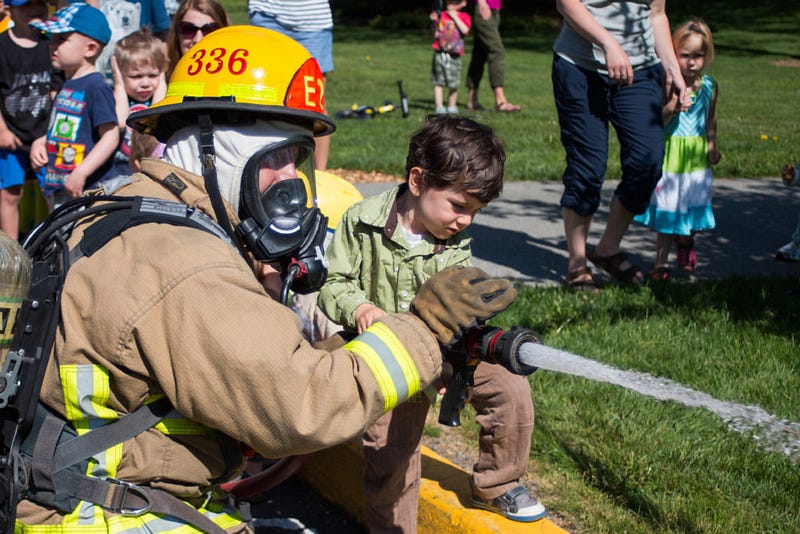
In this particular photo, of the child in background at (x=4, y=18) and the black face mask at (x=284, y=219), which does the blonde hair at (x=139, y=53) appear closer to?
the child in background at (x=4, y=18)

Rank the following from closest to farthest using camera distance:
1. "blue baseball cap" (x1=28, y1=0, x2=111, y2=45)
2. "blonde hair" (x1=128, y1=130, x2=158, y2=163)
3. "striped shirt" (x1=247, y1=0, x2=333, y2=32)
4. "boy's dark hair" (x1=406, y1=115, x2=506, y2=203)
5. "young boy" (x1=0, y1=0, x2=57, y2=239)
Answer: "boy's dark hair" (x1=406, y1=115, x2=506, y2=203) < "blonde hair" (x1=128, y1=130, x2=158, y2=163) < "blue baseball cap" (x1=28, y1=0, x2=111, y2=45) < "young boy" (x1=0, y1=0, x2=57, y2=239) < "striped shirt" (x1=247, y1=0, x2=333, y2=32)

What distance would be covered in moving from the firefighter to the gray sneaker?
119 centimetres

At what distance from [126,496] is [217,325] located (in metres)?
0.52

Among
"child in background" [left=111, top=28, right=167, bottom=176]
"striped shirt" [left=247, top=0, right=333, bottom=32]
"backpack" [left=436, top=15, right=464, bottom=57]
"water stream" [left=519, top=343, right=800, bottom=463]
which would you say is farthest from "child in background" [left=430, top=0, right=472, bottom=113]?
"water stream" [left=519, top=343, right=800, bottom=463]

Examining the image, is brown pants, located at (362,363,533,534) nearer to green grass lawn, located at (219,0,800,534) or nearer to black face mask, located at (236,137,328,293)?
green grass lawn, located at (219,0,800,534)

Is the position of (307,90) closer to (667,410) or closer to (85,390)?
(85,390)

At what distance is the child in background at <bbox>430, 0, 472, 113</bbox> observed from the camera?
1305cm

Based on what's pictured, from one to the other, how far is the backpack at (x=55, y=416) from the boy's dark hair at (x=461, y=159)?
1.05 m

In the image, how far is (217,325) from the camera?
1905 millimetres

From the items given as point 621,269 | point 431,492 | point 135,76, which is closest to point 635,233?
point 621,269

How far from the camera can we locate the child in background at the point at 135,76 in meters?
5.37

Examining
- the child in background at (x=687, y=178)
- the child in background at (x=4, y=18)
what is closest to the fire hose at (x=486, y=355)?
the child in background at (x=687, y=178)

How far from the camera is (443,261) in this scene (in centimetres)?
318

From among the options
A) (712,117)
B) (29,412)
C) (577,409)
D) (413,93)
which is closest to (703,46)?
(712,117)
